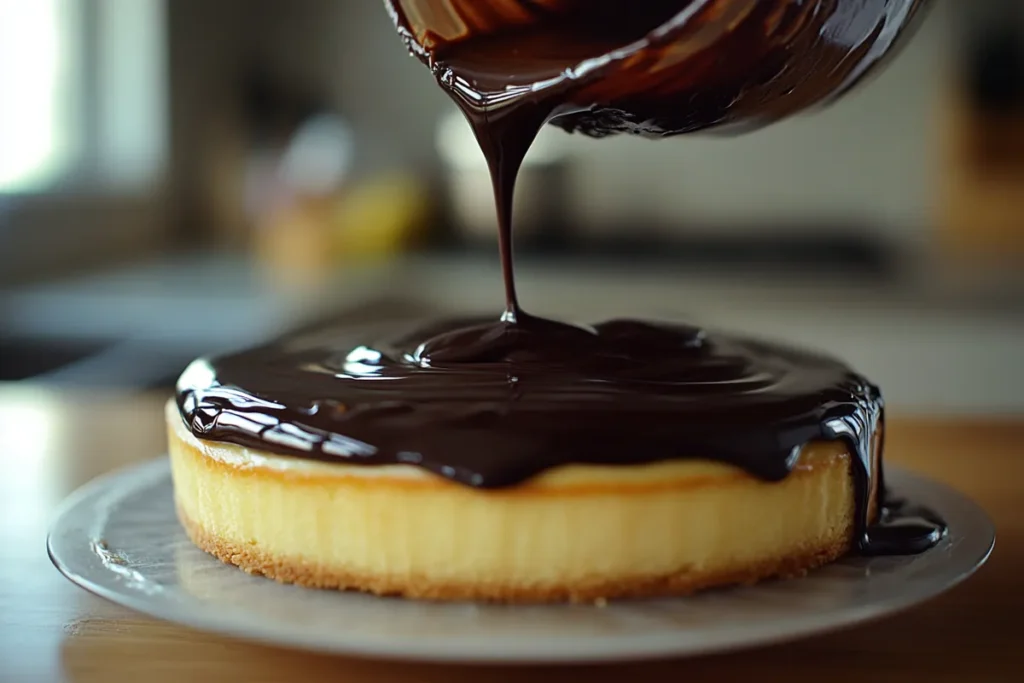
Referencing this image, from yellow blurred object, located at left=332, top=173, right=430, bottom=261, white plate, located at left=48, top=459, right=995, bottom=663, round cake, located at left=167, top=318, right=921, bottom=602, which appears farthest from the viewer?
yellow blurred object, located at left=332, top=173, right=430, bottom=261

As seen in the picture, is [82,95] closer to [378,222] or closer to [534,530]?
[378,222]

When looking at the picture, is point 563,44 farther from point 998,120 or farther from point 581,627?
point 998,120

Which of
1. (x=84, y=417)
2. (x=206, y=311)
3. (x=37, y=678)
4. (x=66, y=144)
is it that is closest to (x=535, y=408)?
(x=37, y=678)

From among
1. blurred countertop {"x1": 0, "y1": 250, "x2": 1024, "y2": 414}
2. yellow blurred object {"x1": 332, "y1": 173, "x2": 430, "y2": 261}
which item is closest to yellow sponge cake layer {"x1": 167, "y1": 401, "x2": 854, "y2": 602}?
blurred countertop {"x1": 0, "y1": 250, "x2": 1024, "y2": 414}

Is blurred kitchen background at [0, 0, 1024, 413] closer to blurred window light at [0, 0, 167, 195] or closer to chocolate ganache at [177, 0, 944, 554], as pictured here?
blurred window light at [0, 0, 167, 195]

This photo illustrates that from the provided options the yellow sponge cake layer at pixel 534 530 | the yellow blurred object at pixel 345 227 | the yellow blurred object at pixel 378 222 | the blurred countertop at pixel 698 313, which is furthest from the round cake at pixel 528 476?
the yellow blurred object at pixel 378 222

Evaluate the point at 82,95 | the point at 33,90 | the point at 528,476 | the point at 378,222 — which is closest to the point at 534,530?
the point at 528,476

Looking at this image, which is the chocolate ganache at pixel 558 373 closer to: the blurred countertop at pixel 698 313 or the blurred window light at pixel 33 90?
the blurred countertop at pixel 698 313
